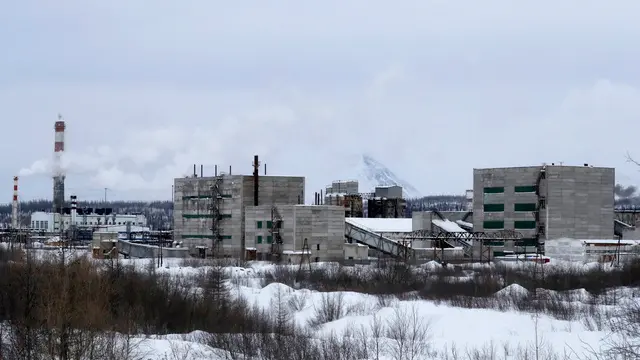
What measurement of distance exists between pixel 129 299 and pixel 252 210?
3872cm

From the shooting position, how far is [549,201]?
7850 cm

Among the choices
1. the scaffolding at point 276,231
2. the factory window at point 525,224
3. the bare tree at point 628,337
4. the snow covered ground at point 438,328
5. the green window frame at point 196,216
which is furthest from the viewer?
the green window frame at point 196,216

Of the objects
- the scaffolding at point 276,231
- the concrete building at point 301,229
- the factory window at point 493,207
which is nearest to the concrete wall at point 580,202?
the factory window at point 493,207

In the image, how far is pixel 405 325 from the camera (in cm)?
3838

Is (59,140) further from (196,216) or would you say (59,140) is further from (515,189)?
(515,189)

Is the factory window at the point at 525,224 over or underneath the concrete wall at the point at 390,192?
underneath

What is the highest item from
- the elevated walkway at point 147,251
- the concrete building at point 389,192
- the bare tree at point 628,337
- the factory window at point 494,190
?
the concrete building at point 389,192

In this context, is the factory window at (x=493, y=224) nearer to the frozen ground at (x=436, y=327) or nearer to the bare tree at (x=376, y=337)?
the frozen ground at (x=436, y=327)

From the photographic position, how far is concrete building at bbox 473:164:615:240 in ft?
258

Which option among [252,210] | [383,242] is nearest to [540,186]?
[383,242]

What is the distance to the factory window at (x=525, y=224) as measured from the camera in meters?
79.4

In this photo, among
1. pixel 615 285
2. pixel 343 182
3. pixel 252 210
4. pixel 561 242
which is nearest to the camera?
pixel 615 285

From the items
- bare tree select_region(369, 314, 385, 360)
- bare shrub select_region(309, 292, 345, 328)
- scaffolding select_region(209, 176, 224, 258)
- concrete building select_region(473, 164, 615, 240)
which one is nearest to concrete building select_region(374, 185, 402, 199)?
scaffolding select_region(209, 176, 224, 258)

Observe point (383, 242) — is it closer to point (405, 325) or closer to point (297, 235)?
point (297, 235)
